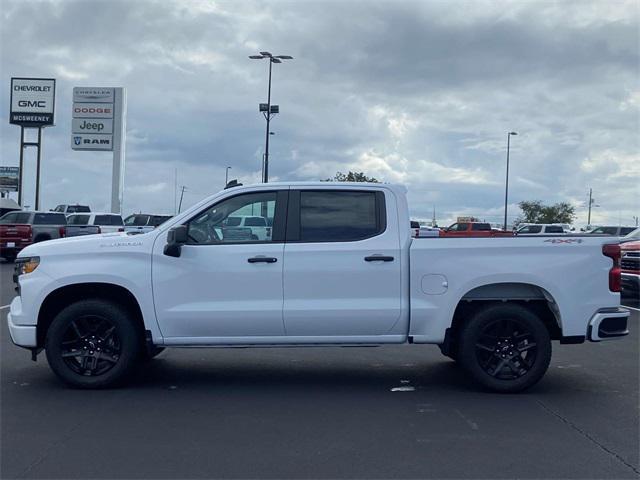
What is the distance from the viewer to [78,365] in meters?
7.16

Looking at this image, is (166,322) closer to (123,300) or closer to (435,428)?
(123,300)

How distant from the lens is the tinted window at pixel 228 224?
713cm

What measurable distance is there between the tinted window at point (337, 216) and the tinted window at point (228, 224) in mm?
362

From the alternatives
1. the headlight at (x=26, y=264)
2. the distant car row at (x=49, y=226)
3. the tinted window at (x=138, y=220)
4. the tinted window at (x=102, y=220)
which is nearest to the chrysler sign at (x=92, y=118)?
the distant car row at (x=49, y=226)

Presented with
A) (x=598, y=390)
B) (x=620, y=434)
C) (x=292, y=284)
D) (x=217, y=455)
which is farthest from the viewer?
(x=598, y=390)

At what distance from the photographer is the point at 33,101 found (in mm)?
46219

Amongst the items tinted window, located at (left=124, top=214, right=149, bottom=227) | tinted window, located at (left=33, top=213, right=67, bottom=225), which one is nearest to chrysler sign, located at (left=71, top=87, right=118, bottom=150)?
tinted window, located at (left=124, top=214, right=149, bottom=227)

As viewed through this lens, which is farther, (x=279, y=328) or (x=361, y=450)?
(x=279, y=328)

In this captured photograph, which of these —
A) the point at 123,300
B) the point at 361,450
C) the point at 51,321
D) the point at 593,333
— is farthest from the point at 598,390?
the point at 51,321

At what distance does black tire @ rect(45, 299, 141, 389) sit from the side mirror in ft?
2.62

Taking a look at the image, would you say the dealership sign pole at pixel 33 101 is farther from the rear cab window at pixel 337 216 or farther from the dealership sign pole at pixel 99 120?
the rear cab window at pixel 337 216

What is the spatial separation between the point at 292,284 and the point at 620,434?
3185 mm

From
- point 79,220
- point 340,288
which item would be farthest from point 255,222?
point 79,220

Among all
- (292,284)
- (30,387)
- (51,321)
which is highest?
(292,284)
